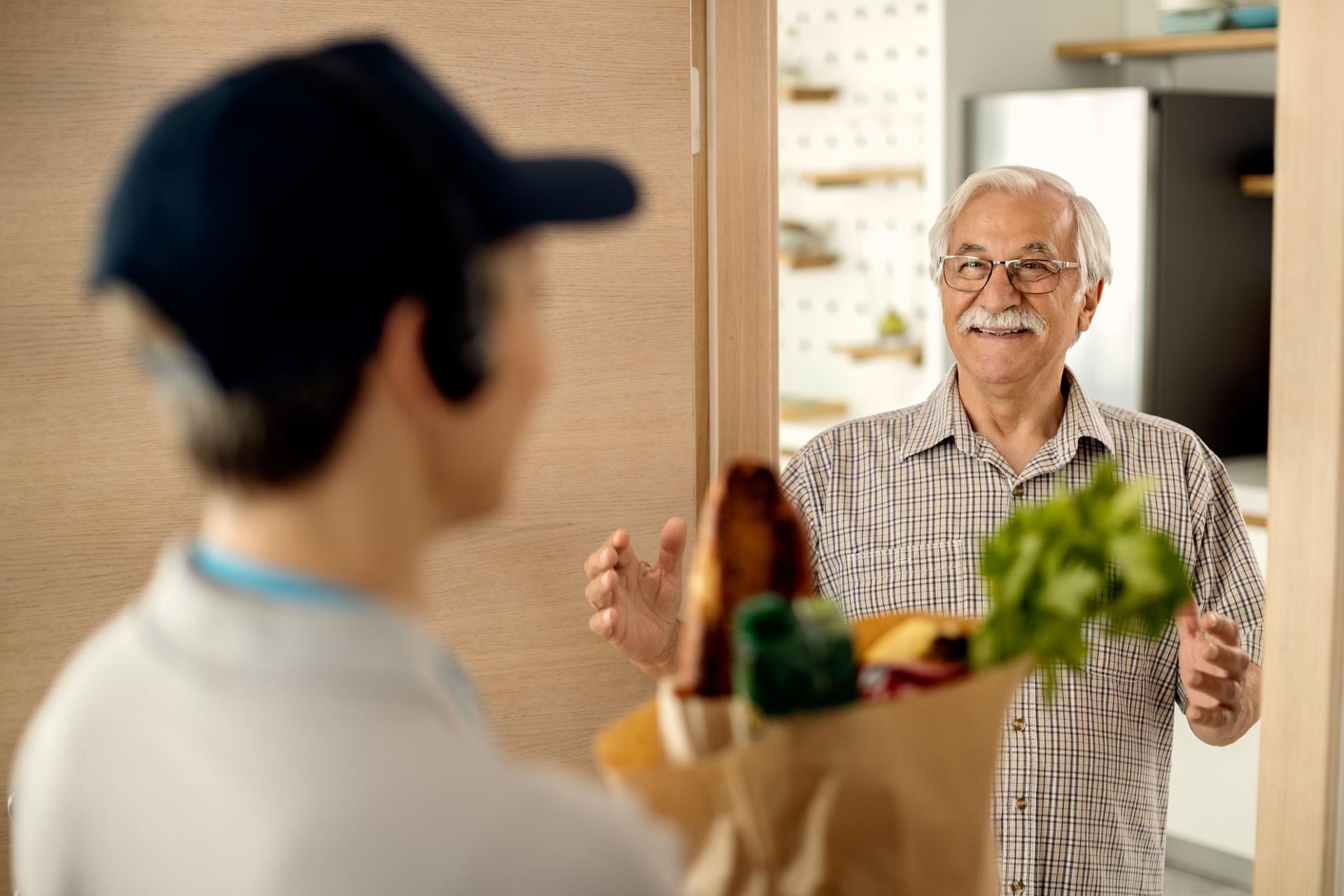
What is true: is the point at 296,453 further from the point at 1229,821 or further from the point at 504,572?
the point at 1229,821

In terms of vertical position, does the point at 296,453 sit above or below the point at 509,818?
above

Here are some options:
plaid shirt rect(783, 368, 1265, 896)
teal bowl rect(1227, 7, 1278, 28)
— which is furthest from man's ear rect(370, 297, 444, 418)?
teal bowl rect(1227, 7, 1278, 28)

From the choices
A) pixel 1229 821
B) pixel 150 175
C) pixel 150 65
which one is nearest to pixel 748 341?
pixel 150 65

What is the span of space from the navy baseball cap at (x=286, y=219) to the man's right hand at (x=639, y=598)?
83 cm

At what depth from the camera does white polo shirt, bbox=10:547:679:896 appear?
459mm

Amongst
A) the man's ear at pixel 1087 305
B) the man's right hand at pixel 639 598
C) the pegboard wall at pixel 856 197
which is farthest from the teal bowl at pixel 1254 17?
the man's right hand at pixel 639 598

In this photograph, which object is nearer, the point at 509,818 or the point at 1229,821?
the point at 509,818

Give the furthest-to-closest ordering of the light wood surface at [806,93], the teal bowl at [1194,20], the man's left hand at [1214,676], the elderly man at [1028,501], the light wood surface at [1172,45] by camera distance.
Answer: the light wood surface at [806,93], the teal bowl at [1194,20], the light wood surface at [1172,45], the elderly man at [1028,501], the man's left hand at [1214,676]

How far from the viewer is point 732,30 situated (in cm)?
176

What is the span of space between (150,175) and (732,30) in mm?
1362

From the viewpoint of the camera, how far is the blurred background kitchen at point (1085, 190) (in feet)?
12.7

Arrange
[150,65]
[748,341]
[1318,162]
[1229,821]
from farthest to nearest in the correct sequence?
[1229,821], [748,341], [150,65], [1318,162]

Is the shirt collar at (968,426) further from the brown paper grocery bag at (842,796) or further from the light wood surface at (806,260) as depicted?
the light wood surface at (806,260)

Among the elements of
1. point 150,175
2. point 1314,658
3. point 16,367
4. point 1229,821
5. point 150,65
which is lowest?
point 1229,821
